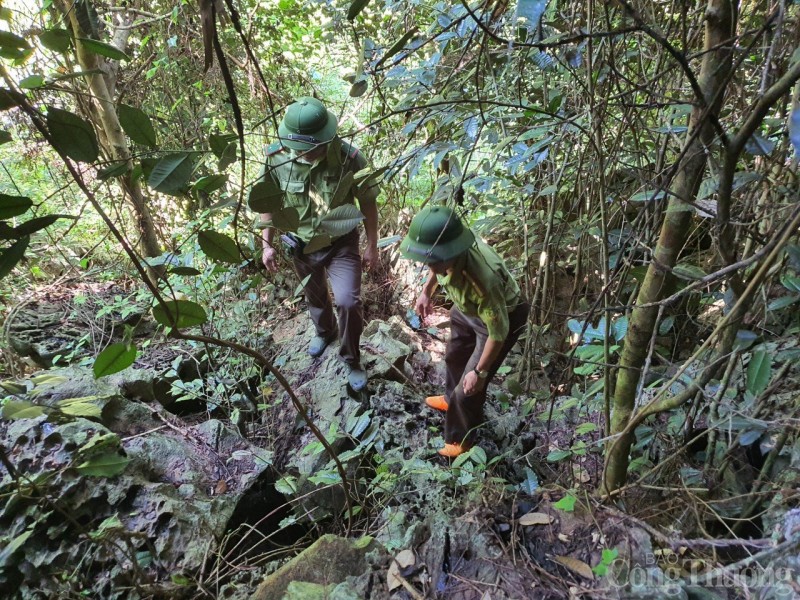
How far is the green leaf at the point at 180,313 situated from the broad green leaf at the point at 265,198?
25cm

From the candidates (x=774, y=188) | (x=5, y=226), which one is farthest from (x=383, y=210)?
(x=5, y=226)

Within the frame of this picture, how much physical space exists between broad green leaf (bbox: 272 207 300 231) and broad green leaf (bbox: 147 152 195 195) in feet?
0.66

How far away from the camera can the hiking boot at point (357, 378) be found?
3250 mm

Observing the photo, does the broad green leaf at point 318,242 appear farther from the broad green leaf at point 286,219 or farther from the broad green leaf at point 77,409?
the broad green leaf at point 77,409

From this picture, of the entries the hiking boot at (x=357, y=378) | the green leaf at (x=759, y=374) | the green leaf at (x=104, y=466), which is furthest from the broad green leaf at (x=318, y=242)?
the hiking boot at (x=357, y=378)

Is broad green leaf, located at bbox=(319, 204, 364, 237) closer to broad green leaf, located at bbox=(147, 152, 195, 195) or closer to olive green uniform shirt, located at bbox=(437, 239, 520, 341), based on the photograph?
broad green leaf, located at bbox=(147, 152, 195, 195)

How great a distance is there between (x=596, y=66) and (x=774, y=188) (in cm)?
83

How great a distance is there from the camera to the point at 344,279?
3236mm

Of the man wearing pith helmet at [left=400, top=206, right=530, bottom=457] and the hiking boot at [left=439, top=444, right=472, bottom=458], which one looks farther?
the hiking boot at [left=439, top=444, right=472, bottom=458]

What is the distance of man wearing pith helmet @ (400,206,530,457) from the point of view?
2.13 m

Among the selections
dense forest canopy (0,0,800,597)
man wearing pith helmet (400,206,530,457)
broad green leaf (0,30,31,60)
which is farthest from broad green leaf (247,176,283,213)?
man wearing pith helmet (400,206,530,457)

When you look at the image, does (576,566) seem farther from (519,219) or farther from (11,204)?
(519,219)

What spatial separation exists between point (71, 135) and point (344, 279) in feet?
7.86

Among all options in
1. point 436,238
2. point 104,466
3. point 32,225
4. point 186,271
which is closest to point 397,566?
point 104,466
